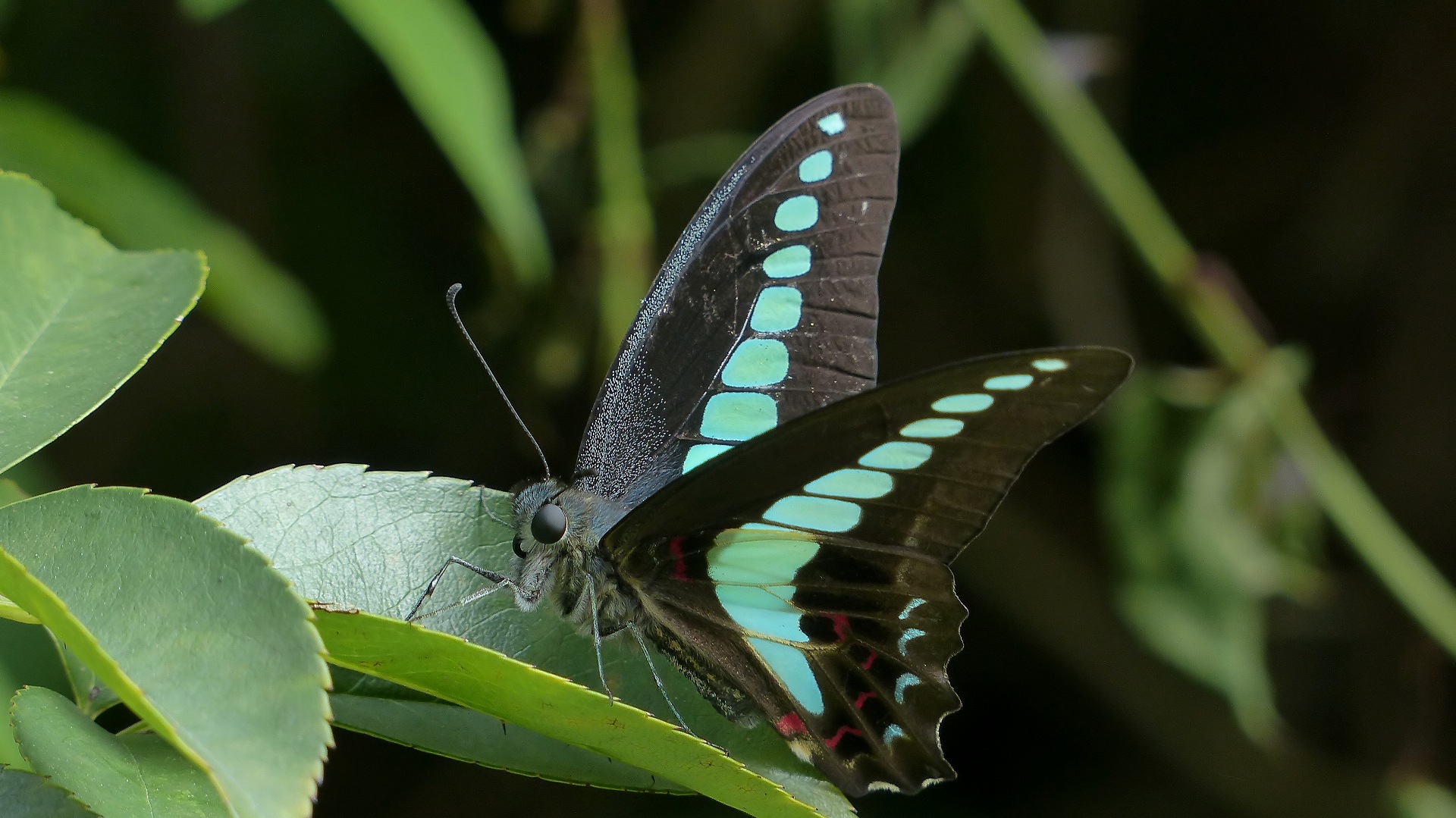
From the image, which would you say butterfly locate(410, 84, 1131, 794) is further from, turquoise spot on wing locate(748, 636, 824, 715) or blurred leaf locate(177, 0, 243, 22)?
blurred leaf locate(177, 0, 243, 22)

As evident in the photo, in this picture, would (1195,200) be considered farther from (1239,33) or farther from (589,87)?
(589,87)

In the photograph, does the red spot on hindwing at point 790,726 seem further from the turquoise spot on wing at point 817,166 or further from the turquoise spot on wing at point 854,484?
the turquoise spot on wing at point 817,166

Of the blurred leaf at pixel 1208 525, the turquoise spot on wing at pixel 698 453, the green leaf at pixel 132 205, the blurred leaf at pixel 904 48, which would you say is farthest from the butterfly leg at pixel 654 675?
the blurred leaf at pixel 1208 525

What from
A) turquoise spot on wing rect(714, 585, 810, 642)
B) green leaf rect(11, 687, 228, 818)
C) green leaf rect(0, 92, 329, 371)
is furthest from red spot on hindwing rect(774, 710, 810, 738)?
green leaf rect(0, 92, 329, 371)

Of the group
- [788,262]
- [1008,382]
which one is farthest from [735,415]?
[1008,382]

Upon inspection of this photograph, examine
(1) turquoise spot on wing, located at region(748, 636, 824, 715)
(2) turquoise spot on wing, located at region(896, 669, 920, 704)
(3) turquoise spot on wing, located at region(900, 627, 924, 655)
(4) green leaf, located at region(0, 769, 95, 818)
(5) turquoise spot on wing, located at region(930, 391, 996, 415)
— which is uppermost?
(5) turquoise spot on wing, located at region(930, 391, 996, 415)
